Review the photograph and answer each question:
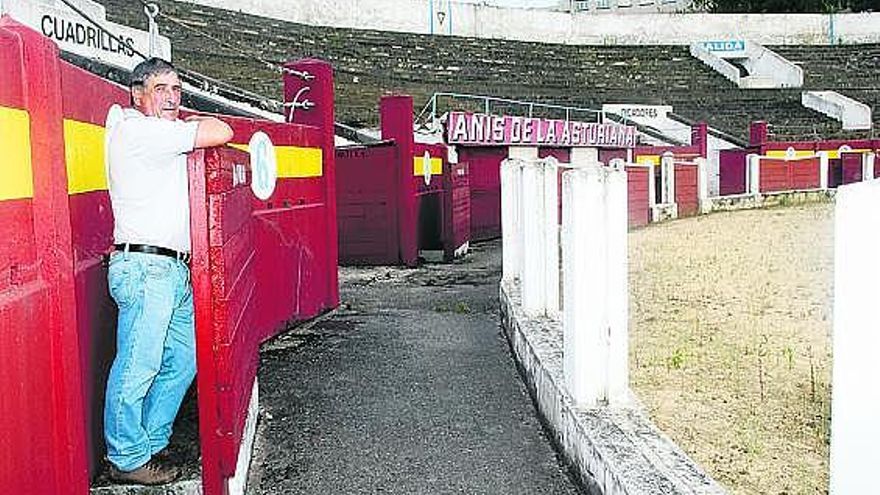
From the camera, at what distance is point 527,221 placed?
6.60m

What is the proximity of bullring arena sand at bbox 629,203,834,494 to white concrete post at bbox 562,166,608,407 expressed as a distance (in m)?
0.50

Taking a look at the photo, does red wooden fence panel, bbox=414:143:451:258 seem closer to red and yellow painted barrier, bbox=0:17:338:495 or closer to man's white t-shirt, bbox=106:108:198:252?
red and yellow painted barrier, bbox=0:17:338:495

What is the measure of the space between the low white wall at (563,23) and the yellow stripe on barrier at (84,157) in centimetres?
3052

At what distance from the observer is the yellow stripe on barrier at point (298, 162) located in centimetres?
745

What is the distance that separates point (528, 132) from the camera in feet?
61.4

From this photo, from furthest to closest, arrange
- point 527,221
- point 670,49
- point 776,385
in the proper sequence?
point 670,49
point 527,221
point 776,385

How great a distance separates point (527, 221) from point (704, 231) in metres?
10.0

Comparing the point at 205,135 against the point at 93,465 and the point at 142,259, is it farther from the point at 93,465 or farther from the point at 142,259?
the point at 93,465

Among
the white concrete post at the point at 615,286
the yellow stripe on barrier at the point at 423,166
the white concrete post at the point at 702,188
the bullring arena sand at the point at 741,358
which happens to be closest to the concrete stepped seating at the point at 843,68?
the white concrete post at the point at 702,188

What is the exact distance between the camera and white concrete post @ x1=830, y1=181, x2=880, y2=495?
207 cm

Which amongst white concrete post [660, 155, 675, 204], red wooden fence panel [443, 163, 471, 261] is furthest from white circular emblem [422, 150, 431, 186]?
white concrete post [660, 155, 675, 204]

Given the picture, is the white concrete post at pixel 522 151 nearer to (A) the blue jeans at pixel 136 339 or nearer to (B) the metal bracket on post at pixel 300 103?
(B) the metal bracket on post at pixel 300 103

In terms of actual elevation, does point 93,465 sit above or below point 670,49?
below

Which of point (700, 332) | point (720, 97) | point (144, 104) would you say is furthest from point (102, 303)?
point (720, 97)
